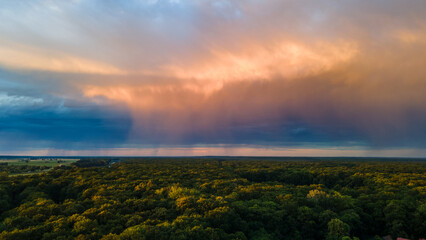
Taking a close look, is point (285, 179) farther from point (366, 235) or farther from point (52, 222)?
point (52, 222)

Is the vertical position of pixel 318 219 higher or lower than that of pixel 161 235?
lower

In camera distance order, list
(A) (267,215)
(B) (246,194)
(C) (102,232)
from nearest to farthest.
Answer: (C) (102,232) < (A) (267,215) < (B) (246,194)

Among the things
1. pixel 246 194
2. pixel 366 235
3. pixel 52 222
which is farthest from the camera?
pixel 246 194

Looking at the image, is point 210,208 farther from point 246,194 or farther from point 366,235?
point 366,235

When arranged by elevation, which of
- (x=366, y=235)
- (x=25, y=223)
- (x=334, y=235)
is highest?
(x=25, y=223)

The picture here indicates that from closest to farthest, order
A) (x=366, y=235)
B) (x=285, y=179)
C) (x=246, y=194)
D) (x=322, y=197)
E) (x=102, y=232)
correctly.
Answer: (x=102, y=232), (x=366, y=235), (x=322, y=197), (x=246, y=194), (x=285, y=179)

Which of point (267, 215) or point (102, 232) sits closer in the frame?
point (102, 232)

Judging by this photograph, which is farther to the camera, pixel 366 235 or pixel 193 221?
pixel 366 235

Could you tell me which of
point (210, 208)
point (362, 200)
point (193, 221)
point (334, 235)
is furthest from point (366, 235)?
point (193, 221)

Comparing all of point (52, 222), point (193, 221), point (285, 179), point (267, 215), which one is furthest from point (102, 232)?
point (285, 179)
